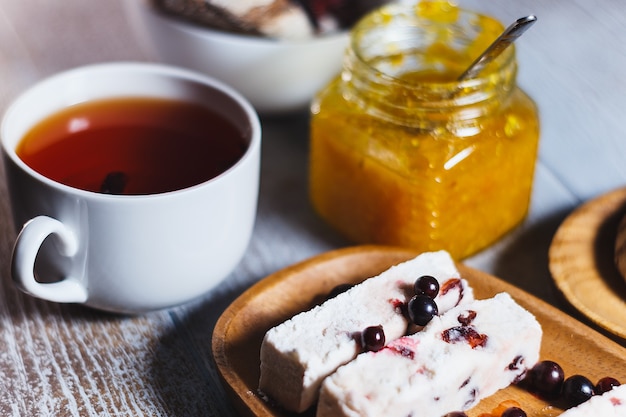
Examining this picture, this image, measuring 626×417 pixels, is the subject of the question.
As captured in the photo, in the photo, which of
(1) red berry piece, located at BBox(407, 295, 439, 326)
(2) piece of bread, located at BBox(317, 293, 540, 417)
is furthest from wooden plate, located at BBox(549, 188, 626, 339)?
(1) red berry piece, located at BBox(407, 295, 439, 326)

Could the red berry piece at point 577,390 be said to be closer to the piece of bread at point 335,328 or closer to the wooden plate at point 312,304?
the wooden plate at point 312,304

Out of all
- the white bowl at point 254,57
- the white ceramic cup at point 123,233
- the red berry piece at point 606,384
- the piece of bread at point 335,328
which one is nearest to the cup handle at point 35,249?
the white ceramic cup at point 123,233

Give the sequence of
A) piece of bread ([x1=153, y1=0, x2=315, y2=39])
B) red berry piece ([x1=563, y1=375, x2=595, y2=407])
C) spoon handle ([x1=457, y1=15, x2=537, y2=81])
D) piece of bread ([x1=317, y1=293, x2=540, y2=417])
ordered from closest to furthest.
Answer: piece of bread ([x1=317, y1=293, x2=540, y2=417])
red berry piece ([x1=563, y1=375, x2=595, y2=407])
spoon handle ([x1=457, y1=15, x2=537, y2=81])
piece of bread ([x1=153, y1=0, x2=315, y2=39])

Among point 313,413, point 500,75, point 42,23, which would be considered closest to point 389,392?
point 313,413

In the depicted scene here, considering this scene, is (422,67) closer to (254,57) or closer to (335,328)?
(254,57)

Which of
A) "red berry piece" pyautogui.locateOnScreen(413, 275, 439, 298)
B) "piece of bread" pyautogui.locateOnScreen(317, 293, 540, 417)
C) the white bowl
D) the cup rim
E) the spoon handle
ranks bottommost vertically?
"piece of bread" pyautogui.locateOnScreen(317, 293, 540, 417)

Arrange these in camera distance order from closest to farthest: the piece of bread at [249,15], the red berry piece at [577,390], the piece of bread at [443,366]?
the piece of bread at [443,366]
the red berry piece at [577,390]
the piece of bread at [249,15]

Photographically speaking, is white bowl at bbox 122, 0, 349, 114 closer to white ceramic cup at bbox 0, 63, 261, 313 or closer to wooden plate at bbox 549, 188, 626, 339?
white ceramic cup at bbox 0, 63, 261, 313
